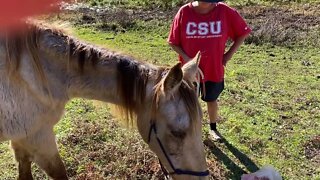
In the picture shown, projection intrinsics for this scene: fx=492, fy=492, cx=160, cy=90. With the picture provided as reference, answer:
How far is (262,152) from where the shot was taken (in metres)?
4.85

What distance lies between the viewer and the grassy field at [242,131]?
439 centimetres

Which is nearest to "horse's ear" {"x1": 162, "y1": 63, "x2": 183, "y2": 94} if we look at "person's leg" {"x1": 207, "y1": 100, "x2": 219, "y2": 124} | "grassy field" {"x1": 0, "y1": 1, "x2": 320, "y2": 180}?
"grassy field" {"x1": 0, "y1": 1, "x2": 320, "y2": 180}

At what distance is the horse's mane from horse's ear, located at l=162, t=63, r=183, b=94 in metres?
0.07

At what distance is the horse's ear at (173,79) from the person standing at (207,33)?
144 centimetres

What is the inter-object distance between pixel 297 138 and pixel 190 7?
5.99ft

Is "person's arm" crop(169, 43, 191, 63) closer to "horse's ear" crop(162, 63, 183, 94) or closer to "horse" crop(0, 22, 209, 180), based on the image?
"horse" crop(0, 22, 209, 180)

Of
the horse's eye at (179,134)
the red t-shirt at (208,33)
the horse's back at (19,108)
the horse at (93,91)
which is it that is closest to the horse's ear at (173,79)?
the horse at (93,91)

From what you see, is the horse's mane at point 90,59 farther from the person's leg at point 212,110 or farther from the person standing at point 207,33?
the person's leg at point 212,110

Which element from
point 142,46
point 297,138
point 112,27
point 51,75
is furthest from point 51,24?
point 112,27

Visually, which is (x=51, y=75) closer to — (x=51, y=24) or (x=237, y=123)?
(x=51, y=24)

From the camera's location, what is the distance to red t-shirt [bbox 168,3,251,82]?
175 inches

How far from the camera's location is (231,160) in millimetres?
4668

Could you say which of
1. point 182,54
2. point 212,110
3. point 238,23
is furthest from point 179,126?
point 212,110

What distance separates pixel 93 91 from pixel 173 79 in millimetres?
683
